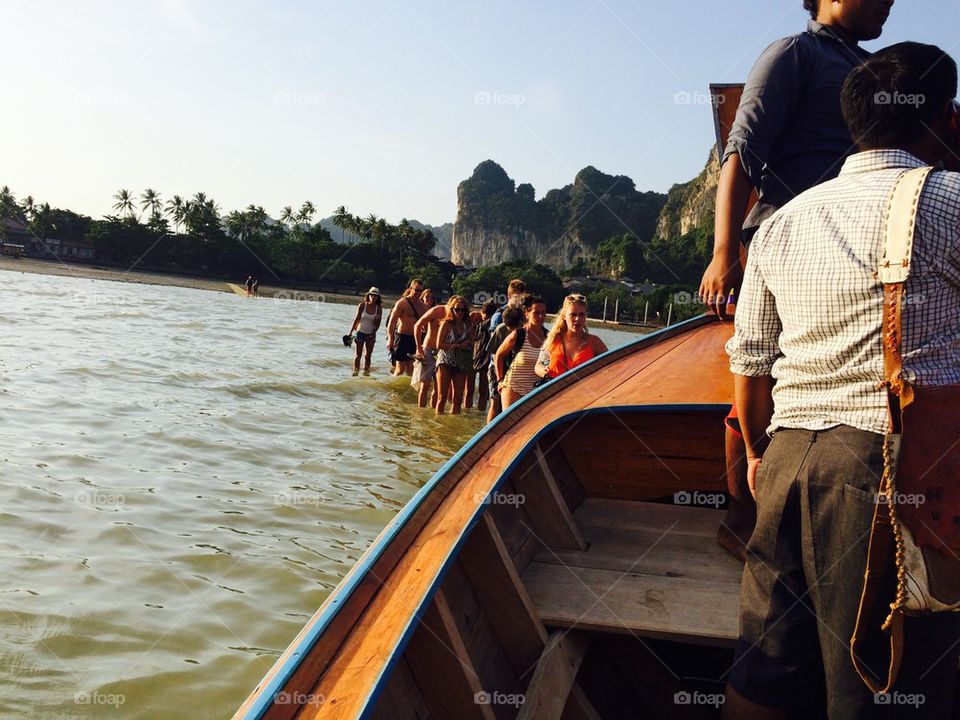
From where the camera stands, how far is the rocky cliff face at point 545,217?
148m

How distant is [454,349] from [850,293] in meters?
9.07

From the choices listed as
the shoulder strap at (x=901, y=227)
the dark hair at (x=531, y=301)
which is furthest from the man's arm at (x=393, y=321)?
the shoulder strap at (x=901, y=227)

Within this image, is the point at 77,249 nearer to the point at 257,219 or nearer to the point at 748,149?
the point at 257,219

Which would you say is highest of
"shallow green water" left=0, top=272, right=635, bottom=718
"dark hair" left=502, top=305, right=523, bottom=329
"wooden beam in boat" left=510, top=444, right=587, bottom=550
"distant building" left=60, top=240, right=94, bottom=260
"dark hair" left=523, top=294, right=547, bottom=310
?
"distant building" left=60, top=240, right=94, bottom=260

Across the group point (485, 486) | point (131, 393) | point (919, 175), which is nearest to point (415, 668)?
point (485, 486)

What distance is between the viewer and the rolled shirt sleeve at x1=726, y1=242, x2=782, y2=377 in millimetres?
1679

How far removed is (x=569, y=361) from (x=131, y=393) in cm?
686

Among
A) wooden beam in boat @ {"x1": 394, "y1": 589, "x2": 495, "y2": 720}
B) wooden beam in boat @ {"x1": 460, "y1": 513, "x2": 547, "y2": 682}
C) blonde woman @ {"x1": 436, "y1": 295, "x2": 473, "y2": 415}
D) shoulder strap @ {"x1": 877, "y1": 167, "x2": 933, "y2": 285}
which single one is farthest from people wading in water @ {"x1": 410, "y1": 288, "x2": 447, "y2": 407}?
shoulder strap @ {"x1": 877, "y1": 167, "x2": 933, "y2": 285}

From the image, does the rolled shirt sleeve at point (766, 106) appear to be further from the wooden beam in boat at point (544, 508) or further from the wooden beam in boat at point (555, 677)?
the wooden beam in boat at point (555, 677)

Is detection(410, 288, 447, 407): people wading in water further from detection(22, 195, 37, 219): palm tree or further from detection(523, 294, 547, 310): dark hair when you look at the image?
detection(22, 195, 37, 219): palm tree

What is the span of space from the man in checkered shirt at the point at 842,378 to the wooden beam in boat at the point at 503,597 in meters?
0.83

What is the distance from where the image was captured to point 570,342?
6812 millimetres

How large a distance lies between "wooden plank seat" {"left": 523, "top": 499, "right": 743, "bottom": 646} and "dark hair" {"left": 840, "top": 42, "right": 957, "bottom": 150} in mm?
1442

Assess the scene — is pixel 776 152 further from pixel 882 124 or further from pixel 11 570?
pixel 11 570
